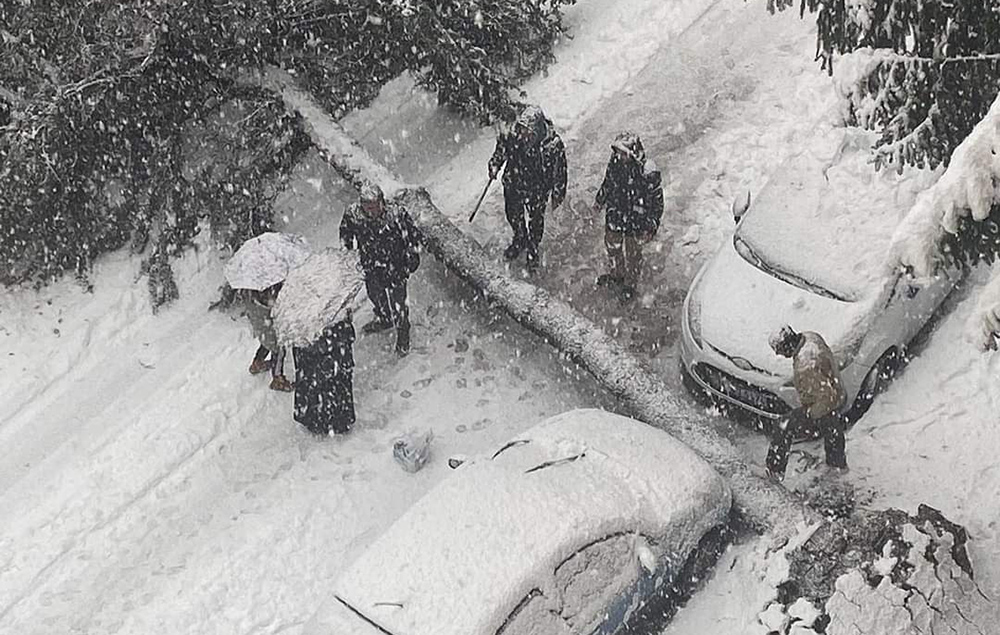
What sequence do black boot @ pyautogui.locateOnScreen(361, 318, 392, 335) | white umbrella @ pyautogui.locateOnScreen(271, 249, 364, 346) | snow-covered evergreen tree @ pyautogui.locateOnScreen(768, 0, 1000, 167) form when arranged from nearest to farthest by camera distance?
snow-covered evergreen tree @ pyautogui.locateOnScreen(768, 0, 1000, 167) < white umbrella @ pyautogui.locateOnScreen(271, 249, 364, 346) < black boot @ pyautogui.locateOnScreen(361, 318, 392, 335)

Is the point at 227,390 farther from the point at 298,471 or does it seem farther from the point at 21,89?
the point at 21,89

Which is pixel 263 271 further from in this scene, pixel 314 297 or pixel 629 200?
pixel 629 200

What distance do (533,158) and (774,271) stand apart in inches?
94.4

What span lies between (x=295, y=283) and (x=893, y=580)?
468 centimetres

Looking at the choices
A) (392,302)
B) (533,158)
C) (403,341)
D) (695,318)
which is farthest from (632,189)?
(403,341)

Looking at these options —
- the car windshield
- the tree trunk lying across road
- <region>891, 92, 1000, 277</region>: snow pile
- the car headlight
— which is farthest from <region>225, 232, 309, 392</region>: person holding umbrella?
<region>891, 92, 1000, 277</region>: snow pile

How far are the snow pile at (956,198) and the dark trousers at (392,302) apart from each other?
201 inches

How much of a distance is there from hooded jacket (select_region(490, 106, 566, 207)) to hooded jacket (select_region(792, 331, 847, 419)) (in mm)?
3239

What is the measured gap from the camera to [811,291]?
8711mm

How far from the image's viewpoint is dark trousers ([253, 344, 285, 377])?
31.0ft

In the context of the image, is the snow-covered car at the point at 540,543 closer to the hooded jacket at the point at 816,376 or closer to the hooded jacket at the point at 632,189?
the hooded jacket at the point at 816,376

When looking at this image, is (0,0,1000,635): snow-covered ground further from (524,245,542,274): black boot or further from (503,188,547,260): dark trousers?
(503,188,547,260): dark trousers

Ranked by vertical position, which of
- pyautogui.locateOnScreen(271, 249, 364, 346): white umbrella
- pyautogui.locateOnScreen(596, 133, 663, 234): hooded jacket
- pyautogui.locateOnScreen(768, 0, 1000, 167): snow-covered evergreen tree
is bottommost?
pyautogui.locateOnScreen(596, 133, 663, 234): hooded jacket

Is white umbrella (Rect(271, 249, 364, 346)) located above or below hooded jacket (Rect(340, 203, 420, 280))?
above
